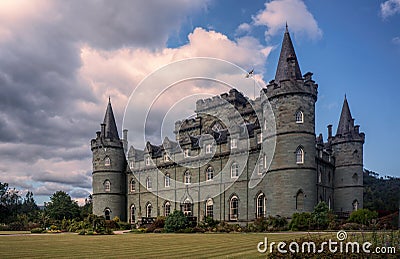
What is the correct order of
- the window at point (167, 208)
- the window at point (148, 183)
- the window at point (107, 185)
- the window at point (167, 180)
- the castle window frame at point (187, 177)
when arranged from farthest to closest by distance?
the window at point (107, 185) < the window at point (148, 183) < the window at point (167, 180) < the window at point (167, 208) < the castle window frame at point (187, 177)

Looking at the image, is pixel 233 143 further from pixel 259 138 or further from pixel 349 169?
pixel 349 169

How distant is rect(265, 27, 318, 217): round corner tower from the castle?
0.28 ft

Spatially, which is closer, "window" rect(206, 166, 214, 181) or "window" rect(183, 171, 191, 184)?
"window" rect(206, 166, 214, 181)

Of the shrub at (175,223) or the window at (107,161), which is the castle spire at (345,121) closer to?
the shrub at (175,223)

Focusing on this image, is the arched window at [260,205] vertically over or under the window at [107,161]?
under

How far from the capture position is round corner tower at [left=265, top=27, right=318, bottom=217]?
34844mm

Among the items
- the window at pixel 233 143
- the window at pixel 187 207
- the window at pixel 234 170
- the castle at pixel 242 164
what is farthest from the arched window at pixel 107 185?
the window at pixel 233 143

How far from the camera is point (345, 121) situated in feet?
147

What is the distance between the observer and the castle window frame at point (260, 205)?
3823cm

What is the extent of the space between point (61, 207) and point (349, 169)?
41.0 meters

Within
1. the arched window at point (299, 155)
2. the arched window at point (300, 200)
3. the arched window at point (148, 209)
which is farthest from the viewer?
the arched window at point (148, 209)

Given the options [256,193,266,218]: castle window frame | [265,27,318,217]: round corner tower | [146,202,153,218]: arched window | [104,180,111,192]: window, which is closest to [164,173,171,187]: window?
[146,202,153,218]: arched window

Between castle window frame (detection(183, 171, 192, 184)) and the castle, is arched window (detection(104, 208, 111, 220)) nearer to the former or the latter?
the castle

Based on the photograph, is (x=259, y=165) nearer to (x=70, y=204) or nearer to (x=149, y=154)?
(x=149, y=154)
